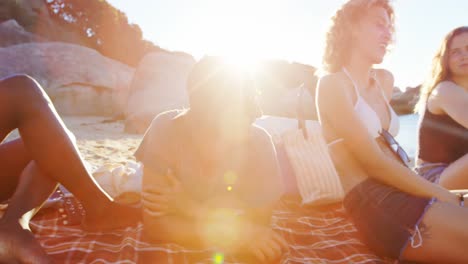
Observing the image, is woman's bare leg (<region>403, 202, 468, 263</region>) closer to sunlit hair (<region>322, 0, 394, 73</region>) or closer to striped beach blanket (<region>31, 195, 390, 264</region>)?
striped beach blanket (<region>31, 195, 390, 264</region>)

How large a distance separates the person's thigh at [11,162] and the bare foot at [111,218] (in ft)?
1.54

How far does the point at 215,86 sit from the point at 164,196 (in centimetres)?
59

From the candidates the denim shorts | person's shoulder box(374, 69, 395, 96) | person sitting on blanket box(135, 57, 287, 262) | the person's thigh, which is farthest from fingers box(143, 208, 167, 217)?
person's shoulder box(374, 69, 395, 96)

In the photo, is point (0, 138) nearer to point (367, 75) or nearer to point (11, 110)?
point (11, 110)

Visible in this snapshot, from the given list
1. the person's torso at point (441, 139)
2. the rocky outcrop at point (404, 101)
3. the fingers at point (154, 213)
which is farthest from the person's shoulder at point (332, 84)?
the rocky outcrop at point (404, 101)

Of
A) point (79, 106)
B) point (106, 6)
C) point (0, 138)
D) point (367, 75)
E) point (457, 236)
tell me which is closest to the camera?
point (457, 236)

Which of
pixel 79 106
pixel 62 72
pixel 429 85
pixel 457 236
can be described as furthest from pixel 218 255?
pixel 62 72

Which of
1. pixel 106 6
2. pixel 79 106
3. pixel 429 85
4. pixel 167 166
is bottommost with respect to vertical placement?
pixel 79 106

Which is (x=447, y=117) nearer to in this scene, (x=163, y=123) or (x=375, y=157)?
(x=375, y=157)

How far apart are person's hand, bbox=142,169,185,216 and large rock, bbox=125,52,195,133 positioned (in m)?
7.31

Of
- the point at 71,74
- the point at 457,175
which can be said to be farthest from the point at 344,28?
the point at 71,74

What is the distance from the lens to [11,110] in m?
1.87

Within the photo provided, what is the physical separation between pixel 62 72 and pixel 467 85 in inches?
461

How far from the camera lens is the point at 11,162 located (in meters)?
2.09
